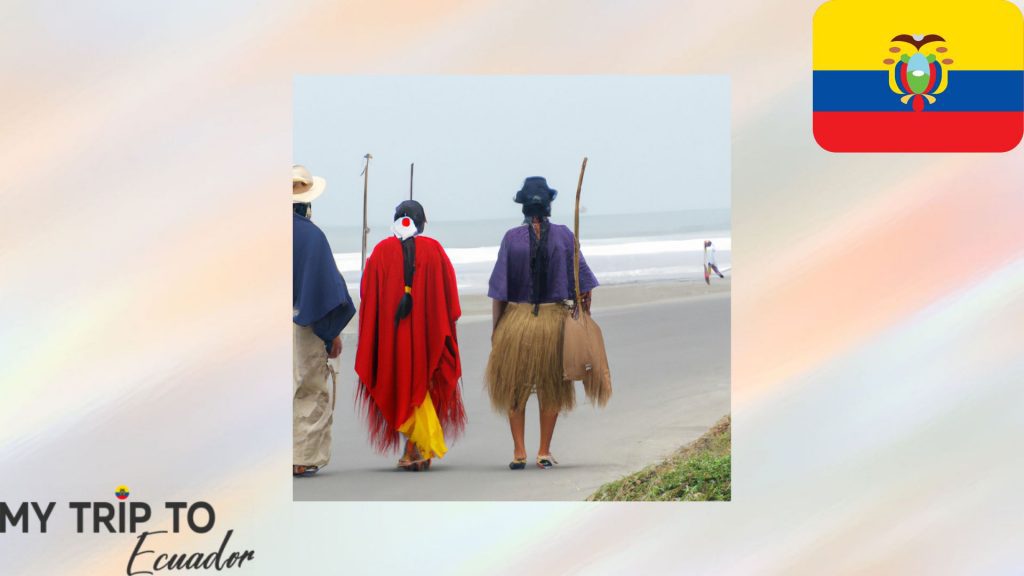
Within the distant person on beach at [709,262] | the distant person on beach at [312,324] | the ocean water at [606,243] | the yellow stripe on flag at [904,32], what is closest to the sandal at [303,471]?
the distant person on beach at [312,324]

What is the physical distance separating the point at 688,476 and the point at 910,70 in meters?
1.98

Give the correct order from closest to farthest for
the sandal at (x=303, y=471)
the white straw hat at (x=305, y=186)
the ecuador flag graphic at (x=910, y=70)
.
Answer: the ecuador flag graphic at (x=910, y=70) < the white straw hat at (x=305, y=186) < the sandal at (x=303, y=471)

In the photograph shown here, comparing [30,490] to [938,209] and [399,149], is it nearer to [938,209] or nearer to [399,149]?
[399,149]

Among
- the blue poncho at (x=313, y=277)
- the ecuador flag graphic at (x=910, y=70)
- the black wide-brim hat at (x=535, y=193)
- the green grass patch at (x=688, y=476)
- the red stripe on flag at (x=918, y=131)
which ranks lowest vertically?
the green grass patch at (x=688, y=476)

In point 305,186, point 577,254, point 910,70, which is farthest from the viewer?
point 577,254

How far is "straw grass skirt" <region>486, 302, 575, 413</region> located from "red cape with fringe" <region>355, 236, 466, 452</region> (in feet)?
0.59

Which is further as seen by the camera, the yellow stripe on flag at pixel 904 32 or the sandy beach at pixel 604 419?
the sandy beach at pixel 604 419

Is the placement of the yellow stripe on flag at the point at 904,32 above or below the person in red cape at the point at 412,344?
above

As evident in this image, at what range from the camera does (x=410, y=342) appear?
7121mm

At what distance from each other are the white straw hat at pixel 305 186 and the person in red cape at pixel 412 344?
0.37 meters

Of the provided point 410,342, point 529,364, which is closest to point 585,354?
point 529,364

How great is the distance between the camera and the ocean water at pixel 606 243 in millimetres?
6984

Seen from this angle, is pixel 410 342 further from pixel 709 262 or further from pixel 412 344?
pixel 709 262

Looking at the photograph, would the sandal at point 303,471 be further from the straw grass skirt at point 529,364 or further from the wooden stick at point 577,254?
the wooden stick at point 577,254
